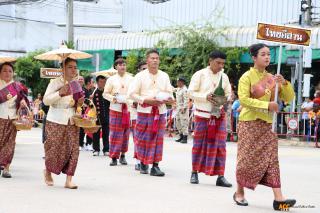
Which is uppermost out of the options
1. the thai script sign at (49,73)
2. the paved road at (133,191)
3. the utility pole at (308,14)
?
the utility pole at (308,14)

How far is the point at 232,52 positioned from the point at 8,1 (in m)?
13.6

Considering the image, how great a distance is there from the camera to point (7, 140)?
392 inches

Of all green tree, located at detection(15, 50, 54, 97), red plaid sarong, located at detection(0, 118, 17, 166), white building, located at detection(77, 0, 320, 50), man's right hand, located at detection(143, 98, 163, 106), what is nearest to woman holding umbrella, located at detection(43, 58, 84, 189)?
red plaid sarong, located at detection(0, 118, 17, 166)

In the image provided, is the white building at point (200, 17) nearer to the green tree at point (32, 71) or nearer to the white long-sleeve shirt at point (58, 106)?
the green tree at point (32, 71)

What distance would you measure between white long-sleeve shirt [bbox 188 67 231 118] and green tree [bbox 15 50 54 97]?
20.7 metres

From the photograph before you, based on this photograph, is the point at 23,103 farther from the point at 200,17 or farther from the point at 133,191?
the point at 200,17

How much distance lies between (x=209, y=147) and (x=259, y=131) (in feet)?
7.03

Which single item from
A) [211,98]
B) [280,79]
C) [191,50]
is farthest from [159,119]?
[191,50]

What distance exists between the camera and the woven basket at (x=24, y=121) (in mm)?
9836

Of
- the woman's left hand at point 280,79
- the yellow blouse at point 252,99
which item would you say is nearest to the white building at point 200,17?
the yellow blouse at point 252,99

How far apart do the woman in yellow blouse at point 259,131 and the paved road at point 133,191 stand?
12.9 inches

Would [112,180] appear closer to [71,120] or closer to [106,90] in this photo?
[71,120]

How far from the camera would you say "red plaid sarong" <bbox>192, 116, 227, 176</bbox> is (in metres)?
9.27

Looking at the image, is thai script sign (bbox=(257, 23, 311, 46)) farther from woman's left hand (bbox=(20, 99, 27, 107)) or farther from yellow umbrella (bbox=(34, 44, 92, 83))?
woman's left hand (bbox=(20, 99, 27, 107))
